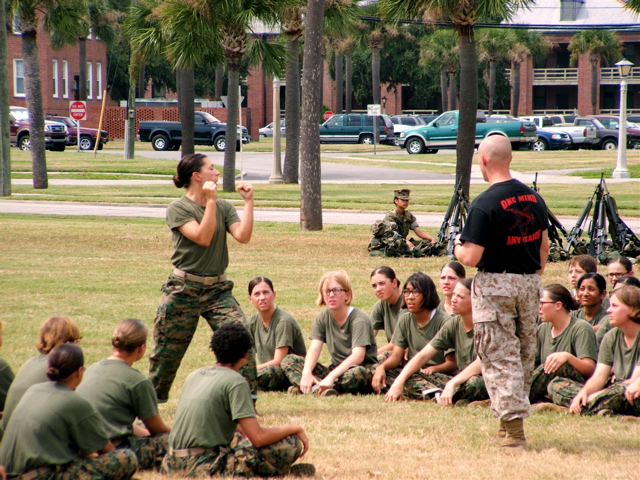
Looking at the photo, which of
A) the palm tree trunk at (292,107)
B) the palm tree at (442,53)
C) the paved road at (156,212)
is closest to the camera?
the paved road at (156,212)

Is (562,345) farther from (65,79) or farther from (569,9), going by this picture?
(569,9)

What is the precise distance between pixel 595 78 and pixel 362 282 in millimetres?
60873

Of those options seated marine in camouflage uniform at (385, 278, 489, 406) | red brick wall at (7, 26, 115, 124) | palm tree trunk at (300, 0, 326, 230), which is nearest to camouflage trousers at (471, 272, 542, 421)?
seated marine in camouflage uniform at (385, 278, 489, 406)

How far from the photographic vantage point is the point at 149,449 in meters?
5.21

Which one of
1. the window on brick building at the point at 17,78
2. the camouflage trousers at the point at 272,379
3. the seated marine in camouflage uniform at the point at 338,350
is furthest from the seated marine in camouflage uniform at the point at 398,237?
the window on brick building at the point at 17,78

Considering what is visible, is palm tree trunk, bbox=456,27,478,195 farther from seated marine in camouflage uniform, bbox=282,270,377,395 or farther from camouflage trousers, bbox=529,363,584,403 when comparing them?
camouflage trousers, bbox=529,363,584,403

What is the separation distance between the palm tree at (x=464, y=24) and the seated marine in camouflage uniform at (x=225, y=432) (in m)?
12.8

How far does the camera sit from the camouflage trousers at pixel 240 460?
4918mm

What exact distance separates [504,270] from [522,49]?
63.1 meters

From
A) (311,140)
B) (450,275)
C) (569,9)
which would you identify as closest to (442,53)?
(569,9)

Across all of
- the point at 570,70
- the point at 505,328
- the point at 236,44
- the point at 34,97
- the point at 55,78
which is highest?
the point at 570,70

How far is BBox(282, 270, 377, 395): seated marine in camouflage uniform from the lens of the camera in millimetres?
7156

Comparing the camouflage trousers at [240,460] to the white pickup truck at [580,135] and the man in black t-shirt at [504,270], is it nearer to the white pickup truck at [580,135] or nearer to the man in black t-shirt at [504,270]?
the man in black t-shirt at [504,270]

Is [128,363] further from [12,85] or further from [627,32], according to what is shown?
[627,32]
